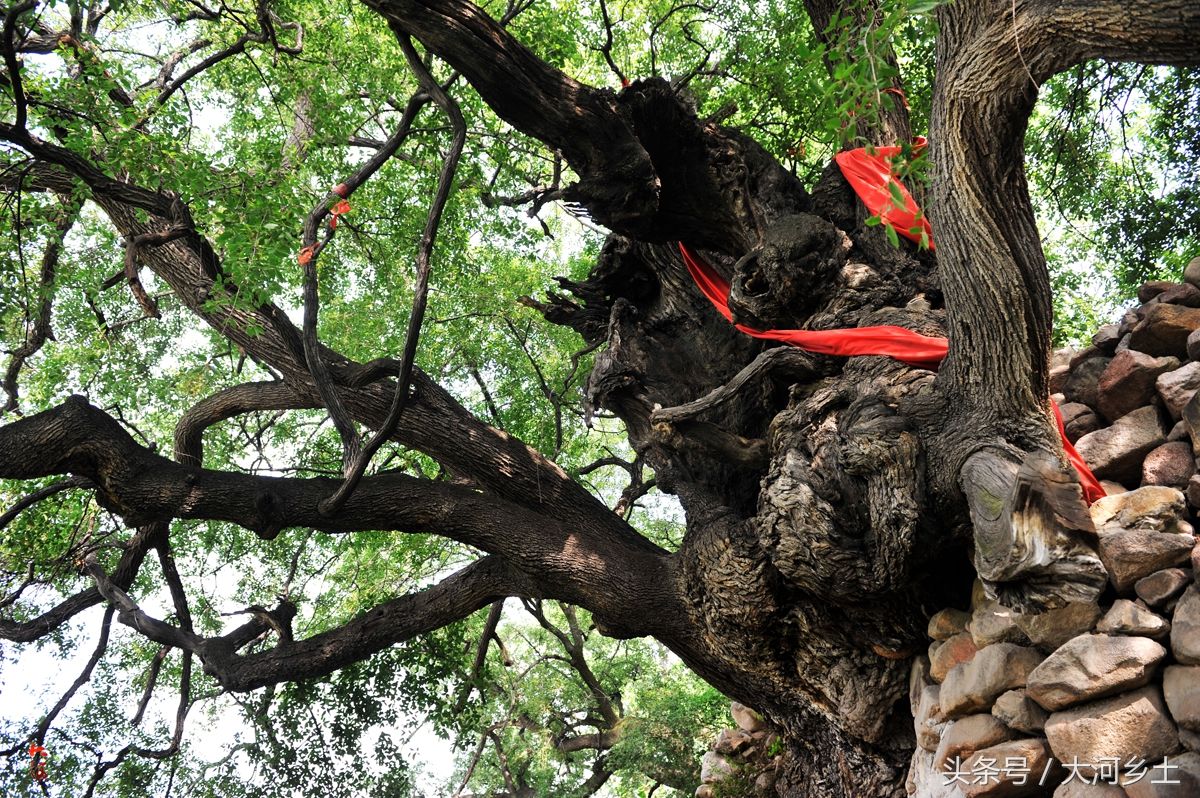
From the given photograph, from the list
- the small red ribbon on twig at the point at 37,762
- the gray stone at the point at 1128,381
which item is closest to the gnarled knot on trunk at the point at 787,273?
the gray stone at the point at 1128,381

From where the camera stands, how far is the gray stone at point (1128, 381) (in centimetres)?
390

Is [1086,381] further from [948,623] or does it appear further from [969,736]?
[969,736]

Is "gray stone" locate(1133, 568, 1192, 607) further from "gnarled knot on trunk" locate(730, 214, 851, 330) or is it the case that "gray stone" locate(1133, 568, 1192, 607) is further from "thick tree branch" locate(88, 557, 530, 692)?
"thick tree branch" locate(88, 557, 530, 692)

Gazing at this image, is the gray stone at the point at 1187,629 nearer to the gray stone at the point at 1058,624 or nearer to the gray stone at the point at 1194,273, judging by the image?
the gray stone at the point at 1058,624

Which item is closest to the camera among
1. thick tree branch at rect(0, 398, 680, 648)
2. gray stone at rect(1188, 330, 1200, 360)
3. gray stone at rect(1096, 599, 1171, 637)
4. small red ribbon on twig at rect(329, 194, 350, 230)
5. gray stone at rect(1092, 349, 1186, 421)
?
gray stone at rect(1096, 599, 1171, 637)

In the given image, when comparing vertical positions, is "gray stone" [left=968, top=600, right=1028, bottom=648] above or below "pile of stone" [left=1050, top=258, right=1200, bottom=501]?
below

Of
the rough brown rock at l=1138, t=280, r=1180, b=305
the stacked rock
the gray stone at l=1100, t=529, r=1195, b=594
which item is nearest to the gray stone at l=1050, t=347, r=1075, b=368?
the stacked rock

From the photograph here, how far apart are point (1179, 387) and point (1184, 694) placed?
4.27 feet

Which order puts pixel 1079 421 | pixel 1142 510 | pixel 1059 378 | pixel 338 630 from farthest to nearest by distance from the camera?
1. pixel 338 630
2. pixel 1059 378
3. pixel 1079 421
4. pixel 1142 510

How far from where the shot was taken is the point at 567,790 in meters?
9.17

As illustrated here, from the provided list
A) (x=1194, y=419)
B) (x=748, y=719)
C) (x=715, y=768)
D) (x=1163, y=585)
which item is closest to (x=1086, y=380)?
(x=1194, y=419)

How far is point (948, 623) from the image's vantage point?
394 centimetres

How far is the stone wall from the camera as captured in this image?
3.07m

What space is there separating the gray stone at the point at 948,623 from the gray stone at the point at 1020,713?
397 millimetres
